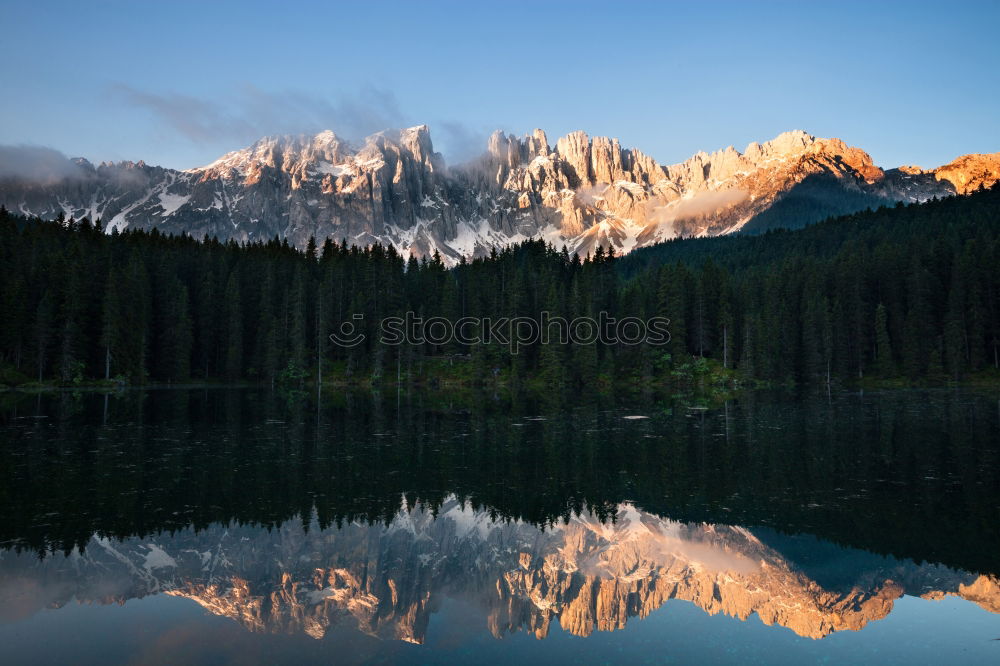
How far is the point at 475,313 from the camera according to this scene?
388 ft

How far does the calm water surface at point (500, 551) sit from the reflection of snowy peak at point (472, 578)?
0.08 metres

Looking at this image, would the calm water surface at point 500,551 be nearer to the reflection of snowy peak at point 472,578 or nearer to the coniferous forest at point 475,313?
the reflection of snowy peak at point 472,578

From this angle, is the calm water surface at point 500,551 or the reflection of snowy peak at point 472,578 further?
the reflection of snowy peak at point 472,578

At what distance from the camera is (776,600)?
50.8 feet

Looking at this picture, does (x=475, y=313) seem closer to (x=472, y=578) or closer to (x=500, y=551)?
(x=500, y=551)

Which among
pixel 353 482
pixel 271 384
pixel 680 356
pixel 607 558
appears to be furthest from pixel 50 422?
pixel 680 356

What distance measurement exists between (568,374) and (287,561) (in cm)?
8998

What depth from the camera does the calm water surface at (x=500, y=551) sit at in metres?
13.2

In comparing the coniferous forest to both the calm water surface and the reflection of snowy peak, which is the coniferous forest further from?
the reflection of snowy peak

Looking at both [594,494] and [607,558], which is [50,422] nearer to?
[594,494]

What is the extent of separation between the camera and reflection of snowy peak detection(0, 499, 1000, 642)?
14.6 meters

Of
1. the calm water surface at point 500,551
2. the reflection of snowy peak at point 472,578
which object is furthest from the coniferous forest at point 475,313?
the reflection of snowy peak at point 472,578

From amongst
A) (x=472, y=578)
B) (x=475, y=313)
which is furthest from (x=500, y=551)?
(x=475, y=313)

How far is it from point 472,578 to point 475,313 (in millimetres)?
101347
